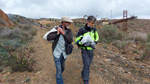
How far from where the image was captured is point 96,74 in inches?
141

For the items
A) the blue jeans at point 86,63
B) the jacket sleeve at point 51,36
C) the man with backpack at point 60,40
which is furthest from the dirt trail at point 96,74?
the jacket sleeve at point 51,36

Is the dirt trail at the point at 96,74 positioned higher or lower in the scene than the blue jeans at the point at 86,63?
lower

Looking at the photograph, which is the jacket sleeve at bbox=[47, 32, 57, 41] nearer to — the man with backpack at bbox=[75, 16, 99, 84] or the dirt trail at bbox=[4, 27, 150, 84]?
the man with backpack at bbox=[75, 16, 99, 84]

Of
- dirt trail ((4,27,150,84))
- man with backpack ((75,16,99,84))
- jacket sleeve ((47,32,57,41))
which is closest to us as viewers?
jacket sleeve ((47,32,57,41))

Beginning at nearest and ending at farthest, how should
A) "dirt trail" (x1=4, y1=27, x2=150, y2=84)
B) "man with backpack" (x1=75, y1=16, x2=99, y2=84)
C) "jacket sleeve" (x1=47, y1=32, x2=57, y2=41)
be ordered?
"jacket sleeve" (x1=47, y1=32, x2=57, y2=41) → "man with backpack" (x1=75, y1=16, x2=99, y2=84) → "dirt trail" (x1=4, y1=27, x2=150, y2=84)

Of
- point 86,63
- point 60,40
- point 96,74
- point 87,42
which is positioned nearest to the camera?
point 60,40

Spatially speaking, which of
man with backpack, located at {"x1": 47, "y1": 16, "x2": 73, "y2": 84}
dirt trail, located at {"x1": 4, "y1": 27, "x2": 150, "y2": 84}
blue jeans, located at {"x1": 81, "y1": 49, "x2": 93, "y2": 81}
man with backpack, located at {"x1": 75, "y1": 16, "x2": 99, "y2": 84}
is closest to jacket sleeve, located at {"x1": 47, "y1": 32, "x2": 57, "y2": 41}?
man with backpack, located at {"x1": 47, "y1": 16, "x2": 73, "y2": 84}

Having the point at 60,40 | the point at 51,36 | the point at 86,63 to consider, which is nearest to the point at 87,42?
the point at 86,63

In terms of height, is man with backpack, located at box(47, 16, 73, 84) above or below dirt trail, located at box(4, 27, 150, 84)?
above

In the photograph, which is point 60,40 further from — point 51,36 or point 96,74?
point 96,74

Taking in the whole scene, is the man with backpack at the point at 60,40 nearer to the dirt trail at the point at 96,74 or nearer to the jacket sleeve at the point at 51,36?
the jacket sleeve at the point at 51,36

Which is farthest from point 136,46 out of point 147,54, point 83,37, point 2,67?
point 2,67

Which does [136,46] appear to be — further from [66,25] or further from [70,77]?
[66,25]

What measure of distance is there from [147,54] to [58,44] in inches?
185
